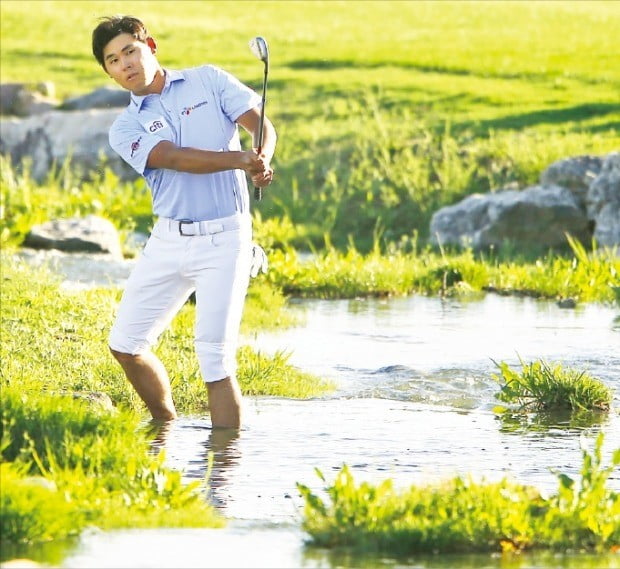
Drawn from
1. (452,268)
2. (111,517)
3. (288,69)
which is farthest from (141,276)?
(288,69)

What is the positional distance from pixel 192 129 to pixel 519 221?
1009 cm

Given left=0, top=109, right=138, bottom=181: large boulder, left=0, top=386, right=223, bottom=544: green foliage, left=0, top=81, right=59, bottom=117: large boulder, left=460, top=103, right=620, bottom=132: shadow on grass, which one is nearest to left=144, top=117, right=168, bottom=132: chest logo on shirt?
left=0, top=386, right=223, bottom=544: green foliage

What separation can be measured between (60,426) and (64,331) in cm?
393

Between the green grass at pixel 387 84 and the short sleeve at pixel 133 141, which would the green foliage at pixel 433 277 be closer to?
the green grass at pixel 387 84

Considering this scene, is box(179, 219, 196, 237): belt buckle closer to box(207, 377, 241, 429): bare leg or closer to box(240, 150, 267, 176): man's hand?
box(240, 150, 267, 176): man's hand

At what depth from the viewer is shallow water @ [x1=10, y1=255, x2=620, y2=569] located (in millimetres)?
5523

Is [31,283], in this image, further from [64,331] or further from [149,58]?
[149,58]

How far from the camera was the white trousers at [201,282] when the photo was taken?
777cm

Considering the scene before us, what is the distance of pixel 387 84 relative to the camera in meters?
27.4

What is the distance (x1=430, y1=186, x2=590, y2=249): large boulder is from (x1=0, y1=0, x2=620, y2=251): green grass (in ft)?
2.80

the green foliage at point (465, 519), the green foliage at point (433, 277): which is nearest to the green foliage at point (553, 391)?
the green foliage at point (465, 519)

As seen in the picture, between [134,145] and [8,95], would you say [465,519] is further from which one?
[8,95]

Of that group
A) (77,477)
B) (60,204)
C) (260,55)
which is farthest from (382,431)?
(60,204)

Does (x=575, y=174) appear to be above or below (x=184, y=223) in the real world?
below
